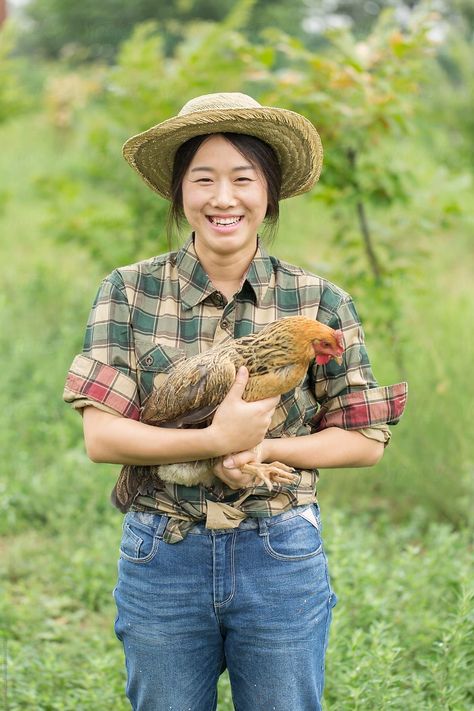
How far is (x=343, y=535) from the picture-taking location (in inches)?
167

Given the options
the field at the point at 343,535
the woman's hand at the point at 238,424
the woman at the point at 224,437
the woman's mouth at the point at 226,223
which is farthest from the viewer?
the field at the point at 343,535

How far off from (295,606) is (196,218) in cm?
109

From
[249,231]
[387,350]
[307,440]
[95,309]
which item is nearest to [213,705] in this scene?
[307,440]

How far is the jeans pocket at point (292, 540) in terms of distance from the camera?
232 cm

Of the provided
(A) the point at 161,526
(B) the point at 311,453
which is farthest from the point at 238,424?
(A) the point at 161,526

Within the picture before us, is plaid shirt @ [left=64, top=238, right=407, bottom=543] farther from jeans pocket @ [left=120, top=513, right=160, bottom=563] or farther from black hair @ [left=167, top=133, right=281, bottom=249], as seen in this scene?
black hair @ [left=167, top=133, right=281, bottom=249]

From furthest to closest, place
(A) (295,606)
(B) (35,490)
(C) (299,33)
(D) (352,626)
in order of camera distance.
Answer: (C) (299,33) < (B) (35,490) < (D) (352,626) < (A) (295,606)

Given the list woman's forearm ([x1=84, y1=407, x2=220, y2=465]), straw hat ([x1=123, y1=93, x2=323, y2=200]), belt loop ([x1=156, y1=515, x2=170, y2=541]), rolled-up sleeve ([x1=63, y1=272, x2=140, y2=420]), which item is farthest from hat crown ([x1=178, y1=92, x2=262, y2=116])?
belt loop ([x1=156, y1=515, x2=170, y2=541])

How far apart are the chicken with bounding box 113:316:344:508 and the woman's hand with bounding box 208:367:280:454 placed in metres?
0.06

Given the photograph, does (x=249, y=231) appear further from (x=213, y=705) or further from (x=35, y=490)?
(x=35, y=490)

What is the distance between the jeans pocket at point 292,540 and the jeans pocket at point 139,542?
0.99 ft

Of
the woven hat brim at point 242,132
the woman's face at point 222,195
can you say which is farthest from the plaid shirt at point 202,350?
the woven hat brim at point 242,132

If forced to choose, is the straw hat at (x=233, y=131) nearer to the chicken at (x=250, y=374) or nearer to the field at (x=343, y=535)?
the chicken at (x=250, y=374)

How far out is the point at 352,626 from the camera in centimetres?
377
